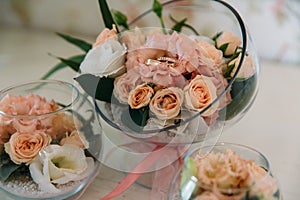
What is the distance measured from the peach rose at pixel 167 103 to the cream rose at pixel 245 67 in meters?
0.09

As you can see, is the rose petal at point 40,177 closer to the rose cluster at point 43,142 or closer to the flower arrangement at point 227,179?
the rose cluster at point 43,142

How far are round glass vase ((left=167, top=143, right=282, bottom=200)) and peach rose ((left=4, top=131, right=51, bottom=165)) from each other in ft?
0.60

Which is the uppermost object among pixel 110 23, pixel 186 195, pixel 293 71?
pixel 110 23

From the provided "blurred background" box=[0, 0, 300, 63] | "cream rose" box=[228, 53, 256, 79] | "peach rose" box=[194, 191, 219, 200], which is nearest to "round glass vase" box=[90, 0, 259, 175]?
"cream rose" box=[228, 53, 256, 79]

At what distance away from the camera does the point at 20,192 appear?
660 millimetres

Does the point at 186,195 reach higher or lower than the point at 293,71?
higher

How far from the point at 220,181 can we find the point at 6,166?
30 cm

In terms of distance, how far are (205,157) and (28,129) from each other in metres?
0.24

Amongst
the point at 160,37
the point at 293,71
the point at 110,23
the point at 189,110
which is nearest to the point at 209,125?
the point at 189,110

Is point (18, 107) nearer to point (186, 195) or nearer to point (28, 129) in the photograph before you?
point (28, 129)

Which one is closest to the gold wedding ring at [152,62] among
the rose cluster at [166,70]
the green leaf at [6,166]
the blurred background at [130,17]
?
the rose cluster at [166,70]

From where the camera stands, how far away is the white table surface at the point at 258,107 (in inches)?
29.5

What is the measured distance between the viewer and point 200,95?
63cm

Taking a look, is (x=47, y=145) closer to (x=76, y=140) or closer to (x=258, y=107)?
(x=76, y=140)
